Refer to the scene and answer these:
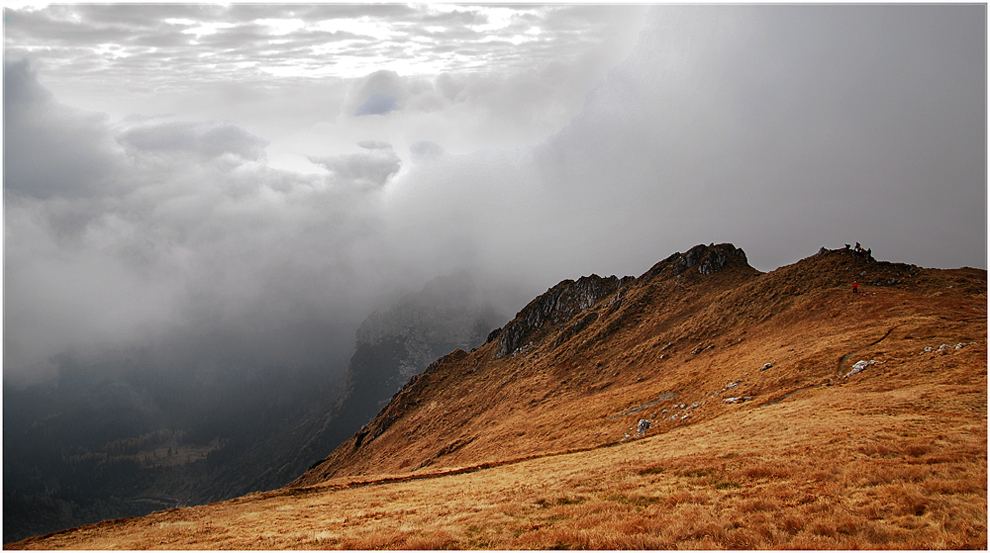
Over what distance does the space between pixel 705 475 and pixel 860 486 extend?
7.23 metres

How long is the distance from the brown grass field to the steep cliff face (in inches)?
18.8

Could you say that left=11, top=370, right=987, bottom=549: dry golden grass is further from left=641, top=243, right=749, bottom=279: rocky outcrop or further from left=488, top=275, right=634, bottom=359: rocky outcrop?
left=488, top=275, right=634, bottom=359: rocky outcrop

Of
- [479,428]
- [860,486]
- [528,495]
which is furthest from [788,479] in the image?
[479,428]

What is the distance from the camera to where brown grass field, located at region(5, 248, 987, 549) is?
63.3ft

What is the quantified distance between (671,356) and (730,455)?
51.6 metres

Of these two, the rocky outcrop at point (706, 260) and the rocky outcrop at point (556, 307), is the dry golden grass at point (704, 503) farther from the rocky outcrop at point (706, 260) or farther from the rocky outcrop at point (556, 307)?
the rocky outcrop at point (556, 307)

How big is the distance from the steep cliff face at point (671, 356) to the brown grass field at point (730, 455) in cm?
48

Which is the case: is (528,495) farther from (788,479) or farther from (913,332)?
(913,332)

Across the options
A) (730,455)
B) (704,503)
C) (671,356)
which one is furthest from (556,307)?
(704,503)

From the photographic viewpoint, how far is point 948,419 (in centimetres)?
2881

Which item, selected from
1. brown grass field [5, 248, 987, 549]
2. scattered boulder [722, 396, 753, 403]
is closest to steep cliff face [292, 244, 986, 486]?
scattered boulder [722, 396, 753, 403]

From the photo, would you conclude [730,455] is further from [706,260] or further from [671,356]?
[706,260]

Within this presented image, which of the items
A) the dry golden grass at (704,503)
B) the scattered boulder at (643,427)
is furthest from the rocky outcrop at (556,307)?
the dry golden grass at (704,503)

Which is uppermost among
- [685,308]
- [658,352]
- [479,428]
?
[685,308]
